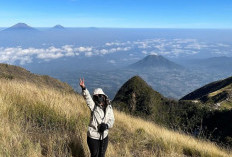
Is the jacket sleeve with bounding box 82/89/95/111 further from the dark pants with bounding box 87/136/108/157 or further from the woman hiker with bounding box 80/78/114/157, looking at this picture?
the dark pants with bounding box 87/136/108/157

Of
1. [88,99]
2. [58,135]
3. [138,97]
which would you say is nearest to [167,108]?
[138,97]

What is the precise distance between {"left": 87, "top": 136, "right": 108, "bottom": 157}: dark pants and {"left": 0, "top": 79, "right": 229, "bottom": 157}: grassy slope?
18.7 inches

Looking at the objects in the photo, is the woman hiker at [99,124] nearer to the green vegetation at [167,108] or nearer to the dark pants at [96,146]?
the dark pants at [96,146]

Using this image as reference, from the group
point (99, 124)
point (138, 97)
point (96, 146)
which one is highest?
point (99, 124)

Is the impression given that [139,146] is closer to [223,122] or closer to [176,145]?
[176,145]

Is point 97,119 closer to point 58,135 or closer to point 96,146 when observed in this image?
point 96,146

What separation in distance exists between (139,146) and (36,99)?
3.57m

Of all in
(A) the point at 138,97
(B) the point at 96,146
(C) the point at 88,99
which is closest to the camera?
(B) the point at 96,146

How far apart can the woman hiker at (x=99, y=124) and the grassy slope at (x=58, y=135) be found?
0.53 metres

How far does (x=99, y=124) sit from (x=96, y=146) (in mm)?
392

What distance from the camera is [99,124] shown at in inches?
156

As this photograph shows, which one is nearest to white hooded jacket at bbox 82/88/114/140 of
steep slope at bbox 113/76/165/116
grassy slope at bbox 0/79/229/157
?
grassy slope at bbox 0/79/229/157

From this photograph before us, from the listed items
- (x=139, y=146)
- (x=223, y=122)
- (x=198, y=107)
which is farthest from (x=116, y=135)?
(x=198, y=107)

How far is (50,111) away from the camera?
20.6 ft
